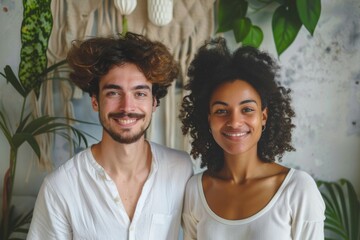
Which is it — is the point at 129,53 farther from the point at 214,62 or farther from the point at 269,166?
the point at 269,166

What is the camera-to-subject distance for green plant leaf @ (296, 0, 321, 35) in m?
1.54

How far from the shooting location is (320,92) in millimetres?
1771

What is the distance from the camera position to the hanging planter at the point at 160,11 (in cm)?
162

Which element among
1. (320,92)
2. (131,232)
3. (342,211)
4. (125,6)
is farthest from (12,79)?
(342,211)

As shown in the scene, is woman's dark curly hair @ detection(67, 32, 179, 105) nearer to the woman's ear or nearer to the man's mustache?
the man's mustache

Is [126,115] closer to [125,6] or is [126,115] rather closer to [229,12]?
[125,6]

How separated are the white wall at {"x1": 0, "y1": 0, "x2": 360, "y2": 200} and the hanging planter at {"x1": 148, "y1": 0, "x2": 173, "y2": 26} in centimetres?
29

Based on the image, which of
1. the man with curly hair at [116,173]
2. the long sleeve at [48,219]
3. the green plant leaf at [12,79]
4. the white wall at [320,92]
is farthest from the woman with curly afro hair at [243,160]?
the green plant leaf at [12,79]

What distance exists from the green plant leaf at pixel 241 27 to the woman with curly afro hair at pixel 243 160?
41cm

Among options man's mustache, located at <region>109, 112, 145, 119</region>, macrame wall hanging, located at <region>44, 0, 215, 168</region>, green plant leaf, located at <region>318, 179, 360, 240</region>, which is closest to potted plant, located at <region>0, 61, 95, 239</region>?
macrame wall hanging, located at <region>44, 0, 215, 168</region>

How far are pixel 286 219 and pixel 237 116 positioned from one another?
31 centimetres

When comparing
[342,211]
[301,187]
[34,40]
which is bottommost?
[342,211]

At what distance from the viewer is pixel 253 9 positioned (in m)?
1.71

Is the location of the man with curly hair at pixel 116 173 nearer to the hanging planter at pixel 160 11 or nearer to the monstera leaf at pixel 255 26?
the hanging planter at pixel 160 11
